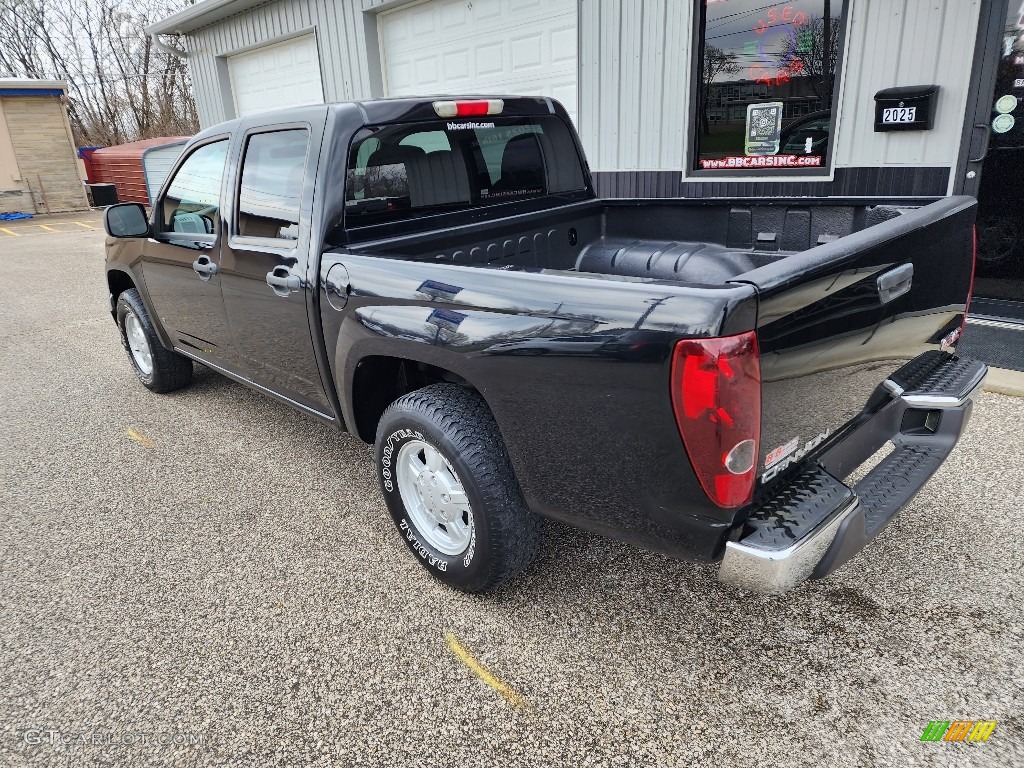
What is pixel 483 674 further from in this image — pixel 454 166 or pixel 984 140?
pixel 984 140

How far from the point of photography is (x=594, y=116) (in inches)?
276

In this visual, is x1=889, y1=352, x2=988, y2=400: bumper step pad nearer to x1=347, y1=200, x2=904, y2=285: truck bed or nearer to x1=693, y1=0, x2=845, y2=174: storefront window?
x1=347, y1=200, x2=904, y2=285: truck bed

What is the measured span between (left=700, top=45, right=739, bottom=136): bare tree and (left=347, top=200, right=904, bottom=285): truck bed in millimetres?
3111

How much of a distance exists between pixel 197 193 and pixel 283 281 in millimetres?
1199

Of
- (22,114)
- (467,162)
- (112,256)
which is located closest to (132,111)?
(22,114)

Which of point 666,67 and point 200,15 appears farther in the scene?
point 200,15

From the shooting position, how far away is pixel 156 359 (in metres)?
4.66

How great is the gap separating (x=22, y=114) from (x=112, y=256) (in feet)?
58.5

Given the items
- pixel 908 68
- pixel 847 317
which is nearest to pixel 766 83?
pixel 908 68

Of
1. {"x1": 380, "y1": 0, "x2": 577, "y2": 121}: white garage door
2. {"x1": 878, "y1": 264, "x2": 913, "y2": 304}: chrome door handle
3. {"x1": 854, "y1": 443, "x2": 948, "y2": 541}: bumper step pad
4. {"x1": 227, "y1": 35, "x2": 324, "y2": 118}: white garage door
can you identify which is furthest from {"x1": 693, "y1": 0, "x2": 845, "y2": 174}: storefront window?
{"x1": 227, "y1": 35, "x2": 324, "y2": 118}: white garage door

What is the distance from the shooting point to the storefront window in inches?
216

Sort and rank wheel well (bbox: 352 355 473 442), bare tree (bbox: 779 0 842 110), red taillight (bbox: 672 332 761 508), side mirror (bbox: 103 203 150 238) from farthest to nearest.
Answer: bare tree (bbox: 779 0 842 110) → side mirror (bbox: 103 203 150 238) → wheel well (bbox: 352 355 473 442) → red taillight (bbox: 672 332 761 508)

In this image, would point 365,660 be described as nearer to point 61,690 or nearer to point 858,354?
point 61,690

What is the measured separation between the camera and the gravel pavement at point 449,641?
1.99 metres
